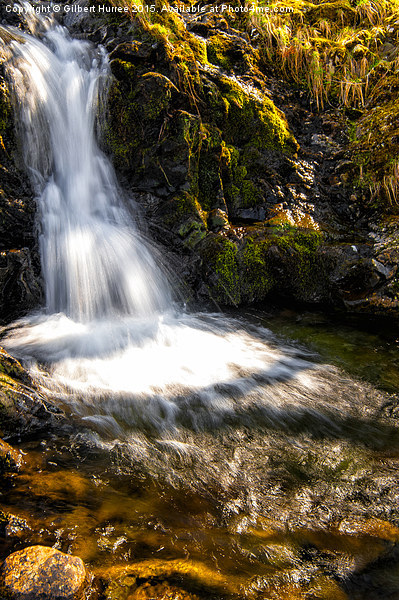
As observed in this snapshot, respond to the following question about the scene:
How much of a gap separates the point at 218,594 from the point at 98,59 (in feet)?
23.1

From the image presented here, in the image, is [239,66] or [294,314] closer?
[294,314]

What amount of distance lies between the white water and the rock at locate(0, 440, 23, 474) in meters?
0.65

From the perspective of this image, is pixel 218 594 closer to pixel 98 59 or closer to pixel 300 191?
pixel 300 191

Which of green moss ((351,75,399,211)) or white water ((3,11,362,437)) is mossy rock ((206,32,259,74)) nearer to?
white water ((3,11,362,437))

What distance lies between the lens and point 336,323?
15.5ft

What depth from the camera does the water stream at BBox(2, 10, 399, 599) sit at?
174cm

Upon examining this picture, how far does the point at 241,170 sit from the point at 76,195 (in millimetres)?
2665

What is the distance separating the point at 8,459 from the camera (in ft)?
A: 6.72

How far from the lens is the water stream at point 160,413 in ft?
5.71

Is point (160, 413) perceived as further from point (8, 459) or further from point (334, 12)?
point (334, 12)

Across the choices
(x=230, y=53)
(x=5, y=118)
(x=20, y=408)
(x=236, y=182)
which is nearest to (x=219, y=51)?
(x=230, y=53)

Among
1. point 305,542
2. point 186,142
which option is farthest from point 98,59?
point 305,542

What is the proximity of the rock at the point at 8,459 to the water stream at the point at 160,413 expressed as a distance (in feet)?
0.35

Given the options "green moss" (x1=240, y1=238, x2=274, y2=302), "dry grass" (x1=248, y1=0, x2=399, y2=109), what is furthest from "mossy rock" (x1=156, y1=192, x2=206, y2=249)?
"dry grass" (x1=248, y1=0, x2=399, y2=109)
